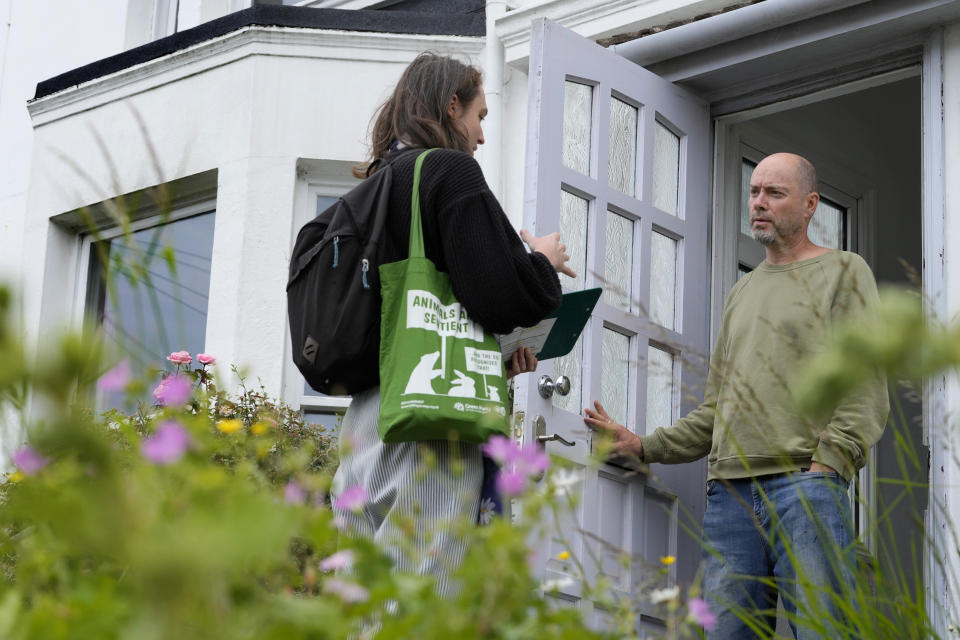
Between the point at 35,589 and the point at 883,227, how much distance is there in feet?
17.8

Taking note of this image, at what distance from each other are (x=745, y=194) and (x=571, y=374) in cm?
158

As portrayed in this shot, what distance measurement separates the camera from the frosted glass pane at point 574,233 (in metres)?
4.40

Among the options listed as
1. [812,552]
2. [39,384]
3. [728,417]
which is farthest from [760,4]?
[39,384]

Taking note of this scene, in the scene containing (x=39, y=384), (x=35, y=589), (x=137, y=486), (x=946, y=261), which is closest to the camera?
(x=39, y=384)

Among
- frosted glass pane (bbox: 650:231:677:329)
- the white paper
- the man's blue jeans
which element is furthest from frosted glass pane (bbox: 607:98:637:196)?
the white paper

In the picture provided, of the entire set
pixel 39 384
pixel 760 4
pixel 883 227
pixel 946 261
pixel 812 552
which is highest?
pixel 760 4

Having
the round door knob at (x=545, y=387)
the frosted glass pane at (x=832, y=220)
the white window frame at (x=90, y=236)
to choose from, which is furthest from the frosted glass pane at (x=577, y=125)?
the white window frame at (x=90, y=236)

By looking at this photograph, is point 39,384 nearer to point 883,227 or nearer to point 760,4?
point 760,4

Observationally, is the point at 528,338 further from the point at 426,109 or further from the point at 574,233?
the point at 574,233

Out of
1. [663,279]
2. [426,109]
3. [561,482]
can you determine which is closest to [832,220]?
[663,279]

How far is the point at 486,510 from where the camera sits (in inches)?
96.3

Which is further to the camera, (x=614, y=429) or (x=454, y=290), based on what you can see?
(x=614, y=429)

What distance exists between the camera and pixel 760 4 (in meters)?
4.59

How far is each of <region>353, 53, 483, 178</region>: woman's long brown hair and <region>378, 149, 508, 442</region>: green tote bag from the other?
21 cm
